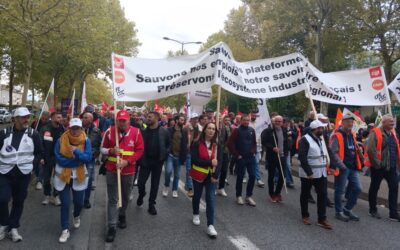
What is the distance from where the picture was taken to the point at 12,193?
5.09 meters

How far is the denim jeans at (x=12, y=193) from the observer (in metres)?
4.91

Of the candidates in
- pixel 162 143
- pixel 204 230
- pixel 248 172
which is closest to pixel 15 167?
pixel 162 143

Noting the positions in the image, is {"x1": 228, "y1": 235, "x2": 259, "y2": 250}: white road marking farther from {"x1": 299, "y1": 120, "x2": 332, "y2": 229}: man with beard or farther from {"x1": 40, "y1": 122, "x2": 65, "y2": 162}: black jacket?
{"x1": 40, "y1": 122, "x2": 65, "y2": 162}: black jacket

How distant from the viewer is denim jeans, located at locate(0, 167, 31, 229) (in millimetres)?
4906

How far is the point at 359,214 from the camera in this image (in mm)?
6949

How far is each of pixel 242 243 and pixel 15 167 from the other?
3264mm

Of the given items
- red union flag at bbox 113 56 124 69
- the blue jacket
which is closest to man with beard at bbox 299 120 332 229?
red union flag at bbox 113 56 124 69

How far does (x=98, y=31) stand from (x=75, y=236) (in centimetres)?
1727

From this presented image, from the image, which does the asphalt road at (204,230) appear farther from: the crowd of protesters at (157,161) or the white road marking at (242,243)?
the crowd of protesters at (157,161)

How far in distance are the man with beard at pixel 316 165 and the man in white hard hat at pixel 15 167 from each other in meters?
4.21

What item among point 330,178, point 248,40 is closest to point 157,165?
point 330,178

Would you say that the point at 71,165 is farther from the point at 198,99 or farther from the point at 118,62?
the point at 198,99

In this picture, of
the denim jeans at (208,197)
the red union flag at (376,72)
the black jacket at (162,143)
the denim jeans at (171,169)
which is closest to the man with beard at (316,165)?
the denim jeans at (208,197)

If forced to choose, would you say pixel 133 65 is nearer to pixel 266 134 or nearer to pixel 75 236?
pixel 75 236
